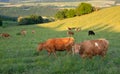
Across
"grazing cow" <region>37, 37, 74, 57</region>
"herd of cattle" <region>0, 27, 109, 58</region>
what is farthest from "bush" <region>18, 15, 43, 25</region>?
"herd of cattle" <region>0, 27, 109, 58</region>

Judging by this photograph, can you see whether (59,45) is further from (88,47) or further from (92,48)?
(92,48)

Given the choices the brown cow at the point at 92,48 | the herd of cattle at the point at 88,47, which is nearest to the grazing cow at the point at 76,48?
the herd of cattle at the point at 88,47

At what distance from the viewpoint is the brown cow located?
15.1m

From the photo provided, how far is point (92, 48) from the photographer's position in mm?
15094

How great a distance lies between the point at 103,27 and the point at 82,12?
37.5 m

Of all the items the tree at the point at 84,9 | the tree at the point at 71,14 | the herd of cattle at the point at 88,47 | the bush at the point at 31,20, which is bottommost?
the bush at the point at 31,20

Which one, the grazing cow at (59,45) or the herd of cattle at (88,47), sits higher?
the herd of cattle at (88,47)

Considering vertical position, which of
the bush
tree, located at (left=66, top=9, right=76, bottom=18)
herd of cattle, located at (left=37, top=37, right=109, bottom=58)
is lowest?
the bush

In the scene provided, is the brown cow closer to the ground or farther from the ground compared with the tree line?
farther from the ground

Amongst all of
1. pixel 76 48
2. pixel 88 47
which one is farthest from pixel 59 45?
pixel 88 47

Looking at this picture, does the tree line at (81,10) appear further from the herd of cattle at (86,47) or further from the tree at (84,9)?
the herd of cattle at (86,47)

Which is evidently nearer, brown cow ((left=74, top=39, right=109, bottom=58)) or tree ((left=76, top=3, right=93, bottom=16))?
brown cow ((left=74, top=39, right=109, bottom=58))

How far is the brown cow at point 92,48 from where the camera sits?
15.1m

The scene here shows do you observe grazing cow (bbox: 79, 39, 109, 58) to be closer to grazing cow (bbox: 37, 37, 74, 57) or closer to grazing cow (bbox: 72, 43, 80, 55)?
grazing cow (bbox: 72, 43, 80, 55)
